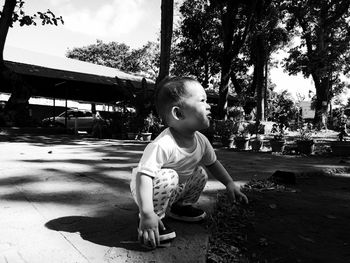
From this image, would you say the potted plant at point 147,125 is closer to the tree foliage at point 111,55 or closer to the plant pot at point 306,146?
the plant pot at point 306,146

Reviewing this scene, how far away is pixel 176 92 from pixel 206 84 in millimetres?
28494

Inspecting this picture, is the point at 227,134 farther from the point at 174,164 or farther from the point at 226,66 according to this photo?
the point at 174,164

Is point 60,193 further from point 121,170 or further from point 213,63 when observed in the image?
point 213,63

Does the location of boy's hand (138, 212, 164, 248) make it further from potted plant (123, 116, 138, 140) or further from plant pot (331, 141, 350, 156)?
potted plant (123, 116, 138, 140)

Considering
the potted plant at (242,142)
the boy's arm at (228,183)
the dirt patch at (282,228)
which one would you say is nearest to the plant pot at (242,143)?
the potted plant at (242,142)

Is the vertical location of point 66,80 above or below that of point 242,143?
above

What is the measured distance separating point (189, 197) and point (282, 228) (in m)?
0.82

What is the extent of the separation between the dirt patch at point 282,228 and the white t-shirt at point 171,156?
0.46 meters

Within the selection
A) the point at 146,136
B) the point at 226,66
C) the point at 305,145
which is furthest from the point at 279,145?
the point at 226,66

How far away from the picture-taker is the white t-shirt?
1.86m

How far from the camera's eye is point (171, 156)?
6.53ft

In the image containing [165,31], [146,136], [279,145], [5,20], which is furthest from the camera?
[5,20]

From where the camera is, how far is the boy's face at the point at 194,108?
2021mm

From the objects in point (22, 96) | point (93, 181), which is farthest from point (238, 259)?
point (22, 96)
